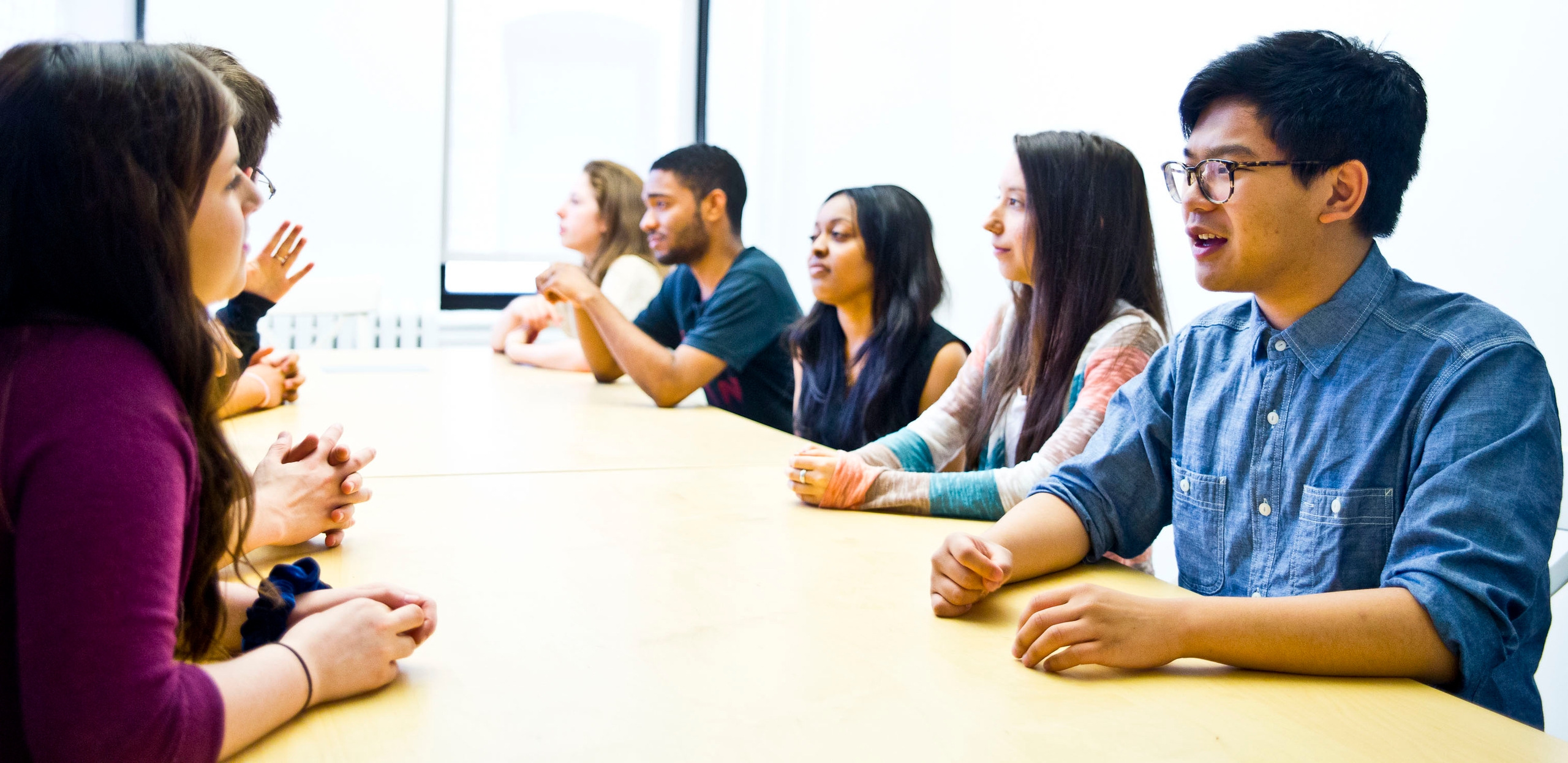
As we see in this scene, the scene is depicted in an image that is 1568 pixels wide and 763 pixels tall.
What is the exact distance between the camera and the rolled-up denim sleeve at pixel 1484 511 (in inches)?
36.4

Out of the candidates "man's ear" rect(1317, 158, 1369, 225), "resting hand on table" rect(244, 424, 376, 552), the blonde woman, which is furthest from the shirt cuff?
the blonde woman

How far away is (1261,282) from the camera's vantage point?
1.19 meters

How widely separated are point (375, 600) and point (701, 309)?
82.0 inches

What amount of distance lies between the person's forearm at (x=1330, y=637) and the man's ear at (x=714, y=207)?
85.4 inches

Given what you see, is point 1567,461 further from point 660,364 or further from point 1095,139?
point 660,364

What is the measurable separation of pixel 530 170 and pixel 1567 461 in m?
3.93

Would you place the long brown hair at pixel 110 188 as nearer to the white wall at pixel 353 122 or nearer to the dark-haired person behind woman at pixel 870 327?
the dark-haired person behind woman at pixel 870 327

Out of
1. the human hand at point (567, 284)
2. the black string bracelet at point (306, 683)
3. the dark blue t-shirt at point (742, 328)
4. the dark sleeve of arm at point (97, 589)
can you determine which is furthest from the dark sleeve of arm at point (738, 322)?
the dark sleeve of arm at point (97, 589)

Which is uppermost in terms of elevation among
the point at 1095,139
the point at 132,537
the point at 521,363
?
the point at 1095,139

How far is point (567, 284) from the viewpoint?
2652 millimetres

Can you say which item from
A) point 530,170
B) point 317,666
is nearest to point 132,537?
point 317,666

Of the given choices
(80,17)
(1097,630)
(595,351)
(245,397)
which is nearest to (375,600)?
(1097,630)

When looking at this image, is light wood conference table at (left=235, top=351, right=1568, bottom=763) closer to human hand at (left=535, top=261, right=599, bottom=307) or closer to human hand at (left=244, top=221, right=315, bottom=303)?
human hand at (left=244, top=221, right=315, bottom=303)

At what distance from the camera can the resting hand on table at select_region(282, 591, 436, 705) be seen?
0.80 metres
